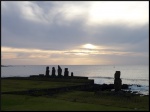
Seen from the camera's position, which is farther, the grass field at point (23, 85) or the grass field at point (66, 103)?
the grass field at point (23, 85)

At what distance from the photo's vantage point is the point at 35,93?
27875 mm

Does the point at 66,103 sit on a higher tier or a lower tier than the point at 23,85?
lower

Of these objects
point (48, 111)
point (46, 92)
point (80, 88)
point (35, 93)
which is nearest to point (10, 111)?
point (48, 111)

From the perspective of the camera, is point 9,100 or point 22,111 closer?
point 22,111

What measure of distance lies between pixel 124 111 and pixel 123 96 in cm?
1527

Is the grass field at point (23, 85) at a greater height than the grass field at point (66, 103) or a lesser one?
greater

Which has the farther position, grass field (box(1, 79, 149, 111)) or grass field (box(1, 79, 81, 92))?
grass field (box(1, 79, 81, 92))

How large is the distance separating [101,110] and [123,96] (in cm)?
1543

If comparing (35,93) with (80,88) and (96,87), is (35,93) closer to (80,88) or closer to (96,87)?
(80,88)

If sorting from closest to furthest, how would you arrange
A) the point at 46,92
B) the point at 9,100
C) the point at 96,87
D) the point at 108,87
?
the point at 9,100 < the point at 46,92 < the point at 96,87 < the point at 108,87

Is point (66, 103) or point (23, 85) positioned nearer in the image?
point (66, 103)

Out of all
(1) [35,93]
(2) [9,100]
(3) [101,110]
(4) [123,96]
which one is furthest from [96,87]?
(3) [101,110]

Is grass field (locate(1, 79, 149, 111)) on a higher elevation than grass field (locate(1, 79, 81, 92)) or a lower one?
lower

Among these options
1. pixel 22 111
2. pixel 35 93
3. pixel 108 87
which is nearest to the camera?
pixel 22 111
